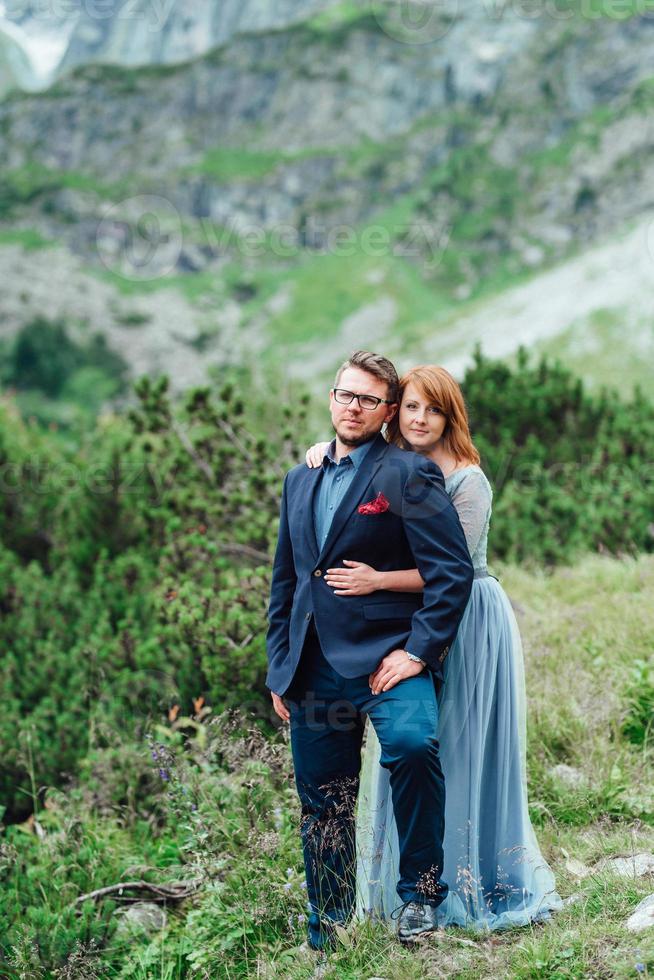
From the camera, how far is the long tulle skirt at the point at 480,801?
3334 mm

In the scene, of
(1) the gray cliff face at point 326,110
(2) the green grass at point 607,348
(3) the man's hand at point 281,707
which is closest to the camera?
(3) the man's hand at point 281,707

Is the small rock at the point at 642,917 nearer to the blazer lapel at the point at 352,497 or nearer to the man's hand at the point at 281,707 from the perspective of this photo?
the man's hand at the point at 281,707

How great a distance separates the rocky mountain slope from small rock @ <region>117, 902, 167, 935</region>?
67983mm

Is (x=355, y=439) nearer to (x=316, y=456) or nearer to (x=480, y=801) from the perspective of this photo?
(x=316, y=456)

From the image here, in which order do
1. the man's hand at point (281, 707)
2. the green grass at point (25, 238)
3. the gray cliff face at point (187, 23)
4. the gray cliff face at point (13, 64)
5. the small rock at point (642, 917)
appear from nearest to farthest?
1. the small rock at point (642, 917)
2. the man's hand at point (281, 707)
3. the green grass at point (25, 238)
4. the gray cliff face at point (187, 23)
5. the gray cliff face at point (13, 64)

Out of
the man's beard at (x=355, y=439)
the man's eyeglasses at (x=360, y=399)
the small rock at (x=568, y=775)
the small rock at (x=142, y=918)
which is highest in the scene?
the man's eyeglasses at (x=360, y=399)

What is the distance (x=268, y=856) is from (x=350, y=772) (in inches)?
33.8

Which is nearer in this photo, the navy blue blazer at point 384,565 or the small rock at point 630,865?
the navy blue blazer at point 384,565

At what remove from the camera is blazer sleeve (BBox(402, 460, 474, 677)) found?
3.05 meters

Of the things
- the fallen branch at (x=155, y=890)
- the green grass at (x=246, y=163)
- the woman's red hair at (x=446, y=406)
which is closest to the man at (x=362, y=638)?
the woman's red hair at (x=446, y=406)

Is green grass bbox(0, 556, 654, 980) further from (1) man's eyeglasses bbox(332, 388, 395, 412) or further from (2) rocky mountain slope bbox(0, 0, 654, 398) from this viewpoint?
(2) rocky mountain slope bbox(0, 0, 654, 398)

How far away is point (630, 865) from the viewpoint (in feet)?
11.6

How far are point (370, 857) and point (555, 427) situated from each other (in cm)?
823

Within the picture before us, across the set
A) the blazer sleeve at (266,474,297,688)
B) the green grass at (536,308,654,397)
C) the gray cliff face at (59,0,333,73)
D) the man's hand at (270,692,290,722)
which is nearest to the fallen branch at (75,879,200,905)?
the man's hand at (270,692,290,722)
